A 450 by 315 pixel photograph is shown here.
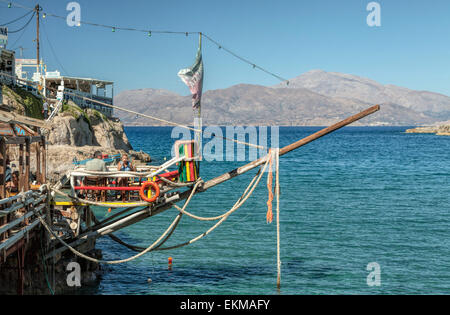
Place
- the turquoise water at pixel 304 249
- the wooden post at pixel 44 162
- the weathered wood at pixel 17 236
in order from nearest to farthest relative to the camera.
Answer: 1. the weathered wood at pixel 17 236
2. the wooden post at pixel 44 162
3. the turquoise water at pixel 304 249

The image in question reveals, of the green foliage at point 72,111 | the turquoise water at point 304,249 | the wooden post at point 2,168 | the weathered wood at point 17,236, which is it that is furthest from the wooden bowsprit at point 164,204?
the green foliage at point 72,111

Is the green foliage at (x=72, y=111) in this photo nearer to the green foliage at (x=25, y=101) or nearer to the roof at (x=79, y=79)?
the green foliage at (x=25, y=101)

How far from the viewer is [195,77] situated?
15.0 m

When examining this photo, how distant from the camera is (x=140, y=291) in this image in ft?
54.0

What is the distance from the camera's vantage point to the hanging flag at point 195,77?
1469 centimetres

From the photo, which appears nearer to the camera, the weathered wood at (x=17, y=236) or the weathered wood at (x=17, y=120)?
the weathered wood at (x=17, y=236)

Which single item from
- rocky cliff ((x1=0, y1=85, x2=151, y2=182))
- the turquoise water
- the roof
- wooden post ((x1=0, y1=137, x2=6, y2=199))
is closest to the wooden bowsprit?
the turquoise water

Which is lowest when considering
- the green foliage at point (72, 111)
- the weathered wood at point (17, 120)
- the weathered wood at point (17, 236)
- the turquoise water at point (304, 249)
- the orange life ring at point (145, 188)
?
the turquoise water at point (304, 249)

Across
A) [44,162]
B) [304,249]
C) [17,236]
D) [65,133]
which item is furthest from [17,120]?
[65,133]


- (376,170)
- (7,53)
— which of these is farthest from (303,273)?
(376,170)

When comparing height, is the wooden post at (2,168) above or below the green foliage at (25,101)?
below

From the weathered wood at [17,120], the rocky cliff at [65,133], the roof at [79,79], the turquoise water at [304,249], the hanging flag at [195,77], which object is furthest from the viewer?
the roof at [79,79]
